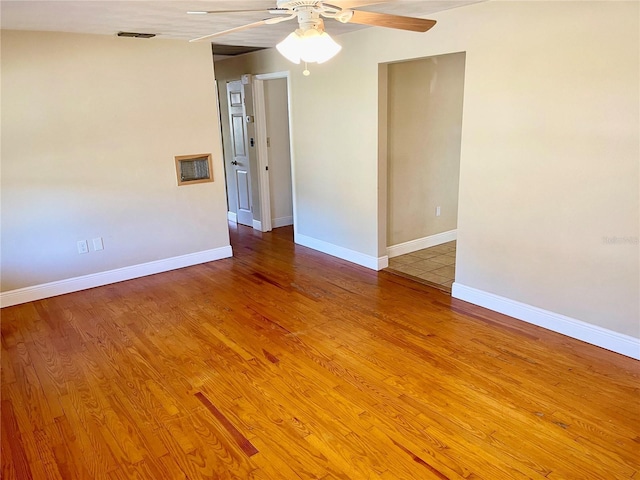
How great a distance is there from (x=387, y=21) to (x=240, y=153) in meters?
4.43

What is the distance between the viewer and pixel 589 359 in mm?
2914

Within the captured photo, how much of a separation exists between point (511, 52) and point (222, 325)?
2876 mm

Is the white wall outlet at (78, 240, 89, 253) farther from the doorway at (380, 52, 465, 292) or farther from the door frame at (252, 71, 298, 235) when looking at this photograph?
the doorway at (380, 52, 465, 292)

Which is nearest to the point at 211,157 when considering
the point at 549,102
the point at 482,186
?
the point at 482,186

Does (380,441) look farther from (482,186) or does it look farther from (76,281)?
(76,281)

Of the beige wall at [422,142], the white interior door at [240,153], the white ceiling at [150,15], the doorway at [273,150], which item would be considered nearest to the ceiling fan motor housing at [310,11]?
the white ceiling at [150,15]

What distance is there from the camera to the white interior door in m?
6.20

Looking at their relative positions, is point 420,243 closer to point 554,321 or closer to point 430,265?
point 430,265

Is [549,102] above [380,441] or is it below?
above

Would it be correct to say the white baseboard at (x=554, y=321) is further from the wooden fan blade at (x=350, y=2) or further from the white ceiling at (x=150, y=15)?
the wooden fan blade at (x=350, y=2)

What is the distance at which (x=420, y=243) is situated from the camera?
17.2ft

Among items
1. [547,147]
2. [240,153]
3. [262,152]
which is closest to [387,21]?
[547,147]

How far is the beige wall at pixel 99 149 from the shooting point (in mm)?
3848

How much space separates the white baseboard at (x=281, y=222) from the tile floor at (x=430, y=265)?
7.07ft
